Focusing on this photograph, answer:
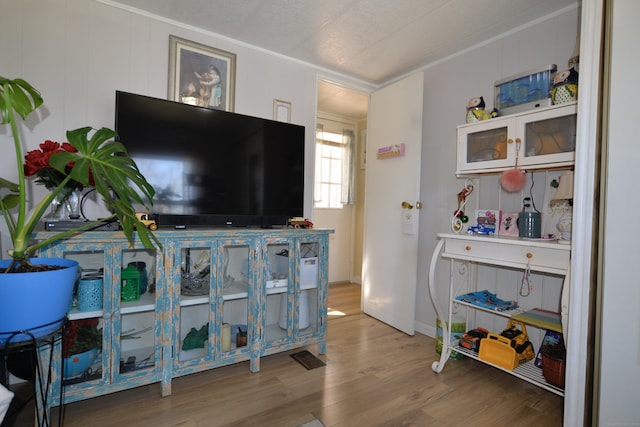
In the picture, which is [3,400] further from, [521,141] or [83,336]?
[521,141]

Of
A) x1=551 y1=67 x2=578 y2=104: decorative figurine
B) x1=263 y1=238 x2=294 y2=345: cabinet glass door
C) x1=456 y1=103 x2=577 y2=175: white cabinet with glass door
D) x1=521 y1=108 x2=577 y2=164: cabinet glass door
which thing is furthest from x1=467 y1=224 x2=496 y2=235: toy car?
x1=263 y1=238 x2=294 y2=345: cabinet glass door

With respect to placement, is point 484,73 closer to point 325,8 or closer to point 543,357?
point 325,8

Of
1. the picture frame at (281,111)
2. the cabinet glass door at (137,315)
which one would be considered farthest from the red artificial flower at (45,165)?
the picture frame at (281,111)

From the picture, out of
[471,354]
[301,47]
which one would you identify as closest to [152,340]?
[471,354]

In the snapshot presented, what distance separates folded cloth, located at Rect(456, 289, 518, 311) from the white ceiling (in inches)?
72.2

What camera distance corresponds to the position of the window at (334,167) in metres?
4.24

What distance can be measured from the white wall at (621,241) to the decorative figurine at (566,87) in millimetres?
366

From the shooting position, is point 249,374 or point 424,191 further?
point 424,191

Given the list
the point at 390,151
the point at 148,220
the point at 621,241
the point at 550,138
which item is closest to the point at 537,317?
the point at 621,241

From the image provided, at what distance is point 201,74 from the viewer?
2.31 m

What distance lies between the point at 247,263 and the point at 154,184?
28.2 inches

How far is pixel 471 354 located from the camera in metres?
1.98

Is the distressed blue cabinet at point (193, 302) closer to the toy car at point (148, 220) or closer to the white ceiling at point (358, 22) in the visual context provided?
the toy car at point (148, 220)

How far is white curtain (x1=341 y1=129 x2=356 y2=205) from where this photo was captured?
175 inches
